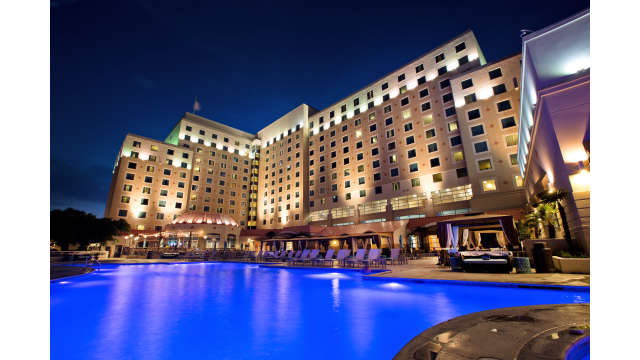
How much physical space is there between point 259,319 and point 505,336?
360 centimetres

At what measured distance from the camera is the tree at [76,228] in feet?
77.7

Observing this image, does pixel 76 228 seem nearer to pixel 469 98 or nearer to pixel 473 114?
pixel 473 114

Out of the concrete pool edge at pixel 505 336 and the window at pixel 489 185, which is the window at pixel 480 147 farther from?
the concrete pool edge at pixel 505 336

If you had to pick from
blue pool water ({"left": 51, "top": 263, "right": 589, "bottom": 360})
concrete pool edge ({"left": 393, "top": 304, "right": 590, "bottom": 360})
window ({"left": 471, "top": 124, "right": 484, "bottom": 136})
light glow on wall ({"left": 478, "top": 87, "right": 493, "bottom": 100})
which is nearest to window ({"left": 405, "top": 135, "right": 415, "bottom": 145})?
window ({"left": 471, "top": 124, "right": 484, "bottom": 136})

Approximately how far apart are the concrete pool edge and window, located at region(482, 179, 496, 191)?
992 inches

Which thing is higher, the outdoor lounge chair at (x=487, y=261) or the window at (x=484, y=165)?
the window at (x=484, y=165)

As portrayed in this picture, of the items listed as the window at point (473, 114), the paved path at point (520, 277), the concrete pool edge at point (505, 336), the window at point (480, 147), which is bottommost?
the paved path at point (520, 277)

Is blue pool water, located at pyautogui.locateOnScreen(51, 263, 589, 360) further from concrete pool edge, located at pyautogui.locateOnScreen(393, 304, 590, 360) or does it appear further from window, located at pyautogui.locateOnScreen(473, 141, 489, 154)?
window, located at pyautogui.locateOnScreen(473, 141, 489, 154)

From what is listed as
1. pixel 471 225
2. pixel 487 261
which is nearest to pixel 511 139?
pixel 471 225

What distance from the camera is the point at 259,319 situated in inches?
176

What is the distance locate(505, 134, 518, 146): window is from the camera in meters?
24.8

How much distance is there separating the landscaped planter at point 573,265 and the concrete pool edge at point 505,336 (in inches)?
260

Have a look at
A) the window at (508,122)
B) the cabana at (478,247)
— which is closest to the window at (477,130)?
the window at (508,122)
